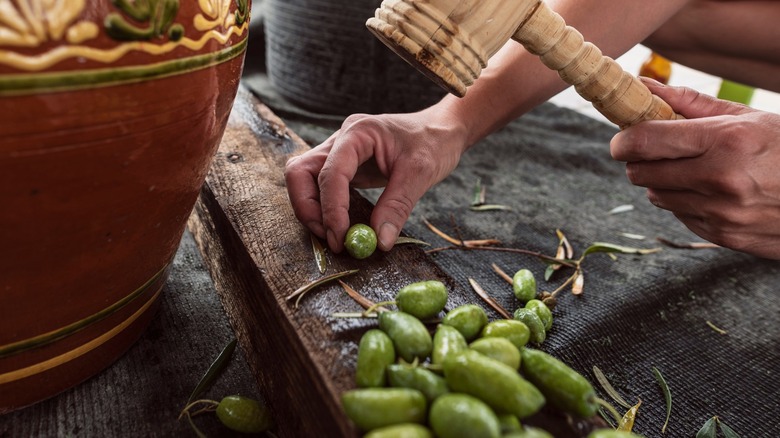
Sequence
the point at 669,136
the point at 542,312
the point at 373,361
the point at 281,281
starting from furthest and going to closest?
the point at 542,312 < the point at 669,136 < the point at 281,281 < the point at 373,361

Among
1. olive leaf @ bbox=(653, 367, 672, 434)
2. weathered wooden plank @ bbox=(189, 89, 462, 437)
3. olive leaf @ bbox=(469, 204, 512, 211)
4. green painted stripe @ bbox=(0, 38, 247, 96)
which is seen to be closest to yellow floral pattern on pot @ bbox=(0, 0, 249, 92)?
green painted stripe @ bbox=(0, 38, 247, 96)

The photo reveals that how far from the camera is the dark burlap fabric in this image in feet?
3.78

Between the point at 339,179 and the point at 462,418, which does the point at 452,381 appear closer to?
the point at 462,418

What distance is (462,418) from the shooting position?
1.74 ft

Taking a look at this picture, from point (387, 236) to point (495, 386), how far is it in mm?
420

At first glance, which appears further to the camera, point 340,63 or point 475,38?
point 340,63

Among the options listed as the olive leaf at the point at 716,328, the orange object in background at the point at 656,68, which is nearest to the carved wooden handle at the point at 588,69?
the olive leaf at the point at 716,328

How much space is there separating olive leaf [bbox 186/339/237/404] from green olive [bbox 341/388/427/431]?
1.39ft

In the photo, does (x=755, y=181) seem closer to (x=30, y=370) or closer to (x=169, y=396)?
(x=169, y=396)

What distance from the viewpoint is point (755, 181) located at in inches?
39.6

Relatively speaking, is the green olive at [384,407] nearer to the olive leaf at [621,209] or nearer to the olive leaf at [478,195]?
the olive leaf at [478,195]

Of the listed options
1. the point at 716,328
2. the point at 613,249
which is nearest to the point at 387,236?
the point at 613,249

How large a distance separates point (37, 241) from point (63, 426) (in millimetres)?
376

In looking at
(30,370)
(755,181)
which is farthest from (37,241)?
(755,181)
